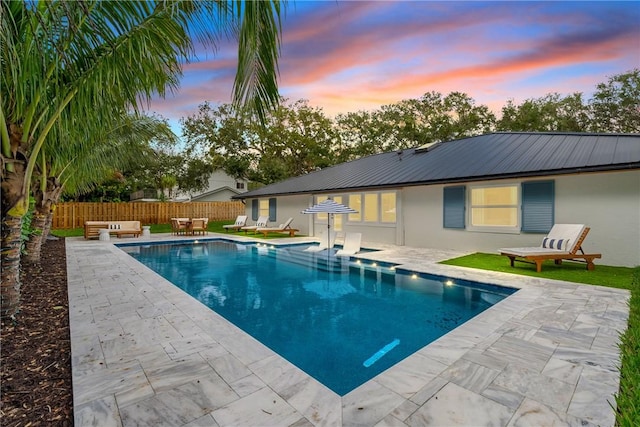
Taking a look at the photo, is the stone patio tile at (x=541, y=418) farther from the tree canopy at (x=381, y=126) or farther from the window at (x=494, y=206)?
the tree canopy at (x=381, y=126)

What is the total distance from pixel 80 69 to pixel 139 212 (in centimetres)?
2292

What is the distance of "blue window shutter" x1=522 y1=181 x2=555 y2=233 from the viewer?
9500 millimetres

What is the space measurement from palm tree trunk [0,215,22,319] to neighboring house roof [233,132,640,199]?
11.3 meters

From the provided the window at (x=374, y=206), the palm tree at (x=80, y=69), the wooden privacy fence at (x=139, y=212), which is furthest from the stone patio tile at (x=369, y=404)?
the wooden privacy fence at (x=139, y=212)

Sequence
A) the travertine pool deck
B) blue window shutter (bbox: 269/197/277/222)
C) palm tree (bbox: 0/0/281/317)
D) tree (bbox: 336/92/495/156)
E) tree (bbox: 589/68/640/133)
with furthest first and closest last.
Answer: tree (bbox: 336/92/495/156), tree (bbox: 589/68/640/133), blue window shutter (bbox: 269/197/277/222), palm tree (bbox: 0/0/281/317), the travertine pool deck

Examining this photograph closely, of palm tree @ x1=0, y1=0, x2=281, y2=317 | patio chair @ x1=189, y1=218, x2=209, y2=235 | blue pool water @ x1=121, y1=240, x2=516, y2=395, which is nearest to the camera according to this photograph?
palm tree @ x1=0, y1=0, x2=281, y2=317

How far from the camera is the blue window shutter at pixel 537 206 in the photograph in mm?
9500

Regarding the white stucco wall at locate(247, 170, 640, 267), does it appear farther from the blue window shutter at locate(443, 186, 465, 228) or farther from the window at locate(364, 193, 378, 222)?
the window at locate(364, 193, 378, 222)

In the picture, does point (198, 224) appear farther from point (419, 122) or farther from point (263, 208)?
point (419, 122)

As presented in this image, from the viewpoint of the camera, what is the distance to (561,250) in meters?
8.05

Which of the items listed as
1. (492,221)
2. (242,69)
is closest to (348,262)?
(492,221)

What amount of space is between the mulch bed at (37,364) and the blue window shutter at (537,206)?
11355 millimetres

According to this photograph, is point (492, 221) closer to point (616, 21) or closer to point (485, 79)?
point (485, 79)

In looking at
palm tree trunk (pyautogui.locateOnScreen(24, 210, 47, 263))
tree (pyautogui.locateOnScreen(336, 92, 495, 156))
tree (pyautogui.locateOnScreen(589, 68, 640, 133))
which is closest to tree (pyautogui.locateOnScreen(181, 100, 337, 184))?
tree (pyautogui.locateOnScreen(336, 92, 495, 156))
